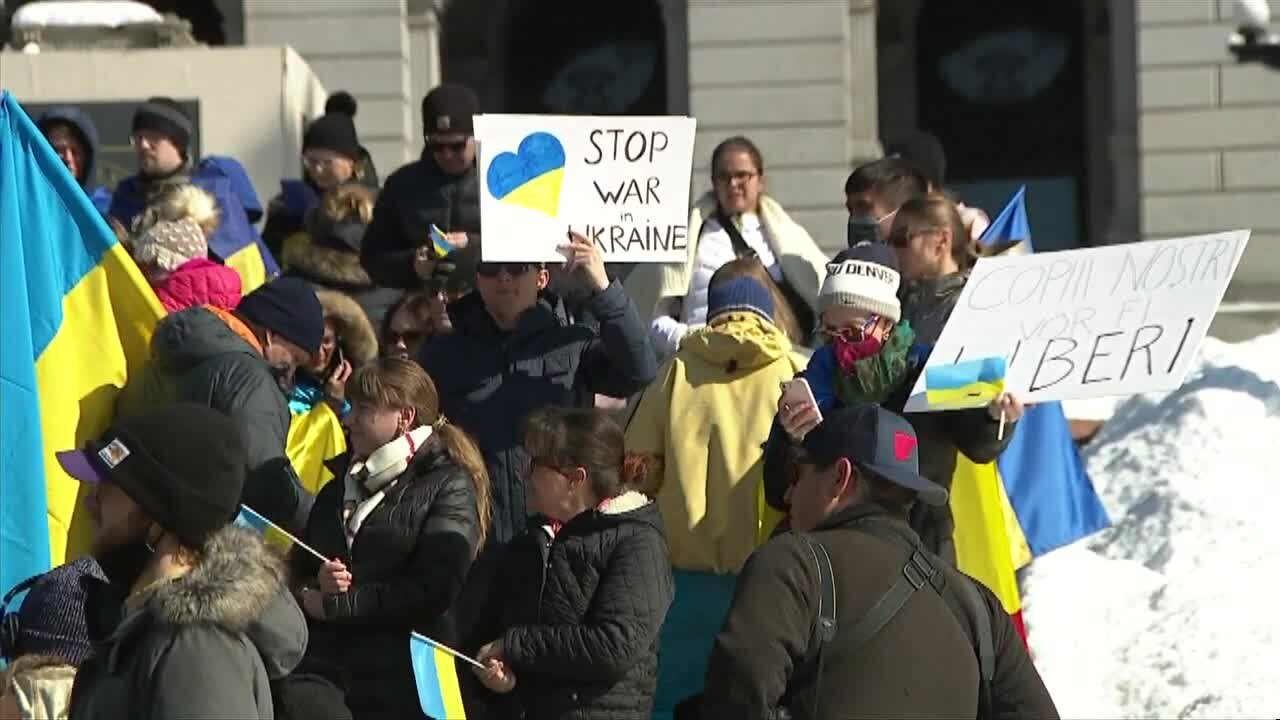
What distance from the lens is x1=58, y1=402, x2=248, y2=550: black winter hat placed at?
5.30 meters

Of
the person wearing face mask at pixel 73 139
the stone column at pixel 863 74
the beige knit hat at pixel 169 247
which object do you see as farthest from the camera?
the stone column at pixel 863 74

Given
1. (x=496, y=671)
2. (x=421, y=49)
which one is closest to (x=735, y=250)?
(x=496, y=671)

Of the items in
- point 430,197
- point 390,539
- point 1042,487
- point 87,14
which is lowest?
point 1042,487

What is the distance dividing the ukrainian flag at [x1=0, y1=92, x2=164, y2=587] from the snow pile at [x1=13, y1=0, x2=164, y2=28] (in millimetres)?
7480

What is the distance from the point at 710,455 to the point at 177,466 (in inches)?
147

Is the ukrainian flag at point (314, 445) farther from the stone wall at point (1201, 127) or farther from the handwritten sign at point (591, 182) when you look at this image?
the stone wall at point (1201, 127)

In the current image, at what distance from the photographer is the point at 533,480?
25.5ft

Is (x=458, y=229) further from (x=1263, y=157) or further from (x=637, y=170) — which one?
(x=1263, y=157)

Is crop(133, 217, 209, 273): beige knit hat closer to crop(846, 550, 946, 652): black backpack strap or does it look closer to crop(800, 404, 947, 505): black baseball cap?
crop(800, 404, 947, 505): black baseball cap

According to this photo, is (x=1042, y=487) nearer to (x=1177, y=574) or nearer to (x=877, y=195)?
(x=1177, y=574)

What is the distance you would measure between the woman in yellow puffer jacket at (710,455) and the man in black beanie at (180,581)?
349 centimetres

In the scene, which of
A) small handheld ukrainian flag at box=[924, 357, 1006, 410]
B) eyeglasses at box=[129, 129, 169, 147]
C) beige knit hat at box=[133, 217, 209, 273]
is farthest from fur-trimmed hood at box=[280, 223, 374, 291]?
small handheld ukrainian flag at box=[924, 357, 1006, 410]

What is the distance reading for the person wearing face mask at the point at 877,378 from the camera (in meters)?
7.88

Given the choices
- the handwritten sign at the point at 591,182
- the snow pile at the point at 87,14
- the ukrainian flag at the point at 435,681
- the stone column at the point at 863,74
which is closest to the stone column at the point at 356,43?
the stone column at the point at 863,74
